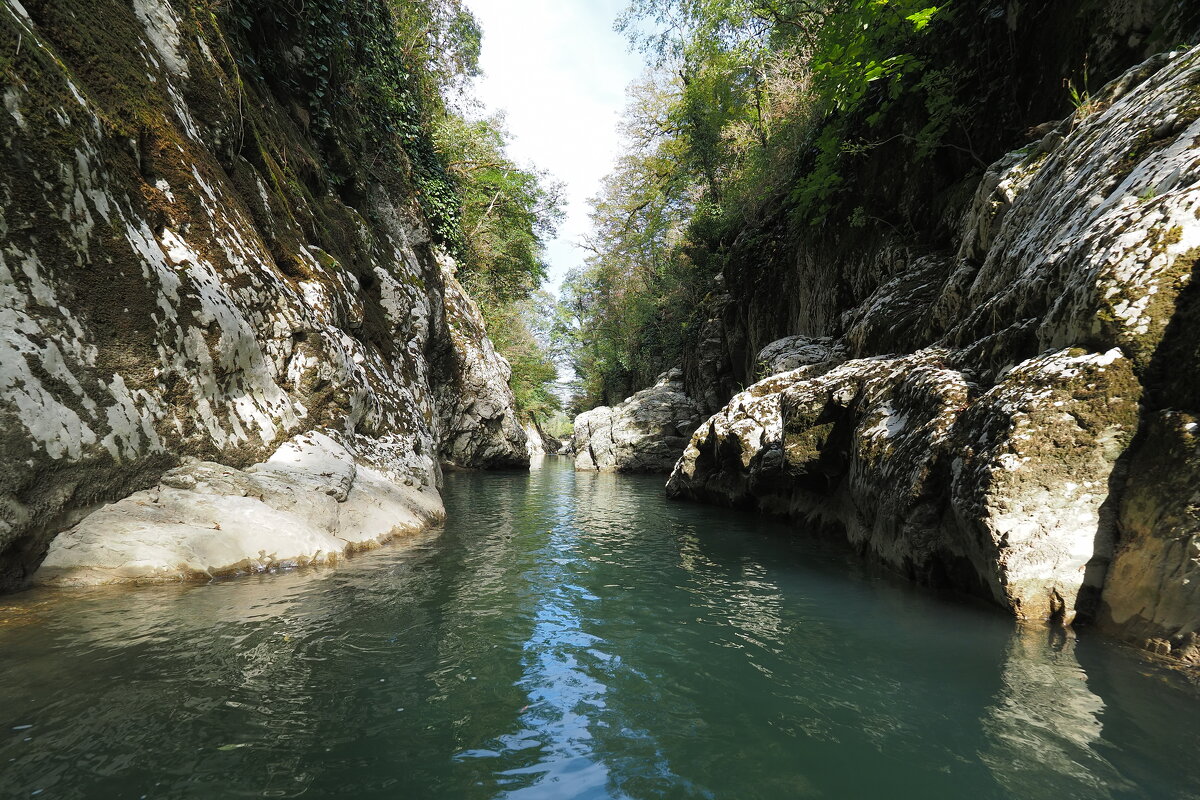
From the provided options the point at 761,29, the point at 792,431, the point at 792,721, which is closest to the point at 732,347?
the point at 761,29

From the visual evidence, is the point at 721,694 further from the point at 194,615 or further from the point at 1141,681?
the point at 194,615

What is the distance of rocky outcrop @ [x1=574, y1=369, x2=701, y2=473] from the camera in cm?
2266

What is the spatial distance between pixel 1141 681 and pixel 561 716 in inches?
126

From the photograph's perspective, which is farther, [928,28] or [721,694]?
[928,28]

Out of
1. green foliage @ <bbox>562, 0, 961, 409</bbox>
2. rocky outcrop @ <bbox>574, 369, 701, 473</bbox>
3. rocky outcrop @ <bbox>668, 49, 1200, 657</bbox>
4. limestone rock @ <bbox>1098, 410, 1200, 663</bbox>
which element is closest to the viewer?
limestone rock @ <bbox>1098, 410, 1200, 663</bbox>

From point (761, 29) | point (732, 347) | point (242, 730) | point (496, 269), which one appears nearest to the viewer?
point (242, 730)

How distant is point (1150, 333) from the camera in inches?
147

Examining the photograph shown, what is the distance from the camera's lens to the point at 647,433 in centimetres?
2303

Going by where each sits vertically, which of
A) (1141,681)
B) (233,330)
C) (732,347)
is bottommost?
(1141,681)

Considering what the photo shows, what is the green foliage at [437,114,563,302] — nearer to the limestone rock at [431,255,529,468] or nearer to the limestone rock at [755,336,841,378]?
the limestone rock at [431,255,529,468]

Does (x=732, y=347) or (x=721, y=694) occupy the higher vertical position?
(x=732, y=347)

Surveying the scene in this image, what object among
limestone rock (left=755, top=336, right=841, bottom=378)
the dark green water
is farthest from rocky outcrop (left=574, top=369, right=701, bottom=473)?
the dark green water

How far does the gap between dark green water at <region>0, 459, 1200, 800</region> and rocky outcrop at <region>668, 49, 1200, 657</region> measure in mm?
472

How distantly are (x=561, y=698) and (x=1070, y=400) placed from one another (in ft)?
13.3
